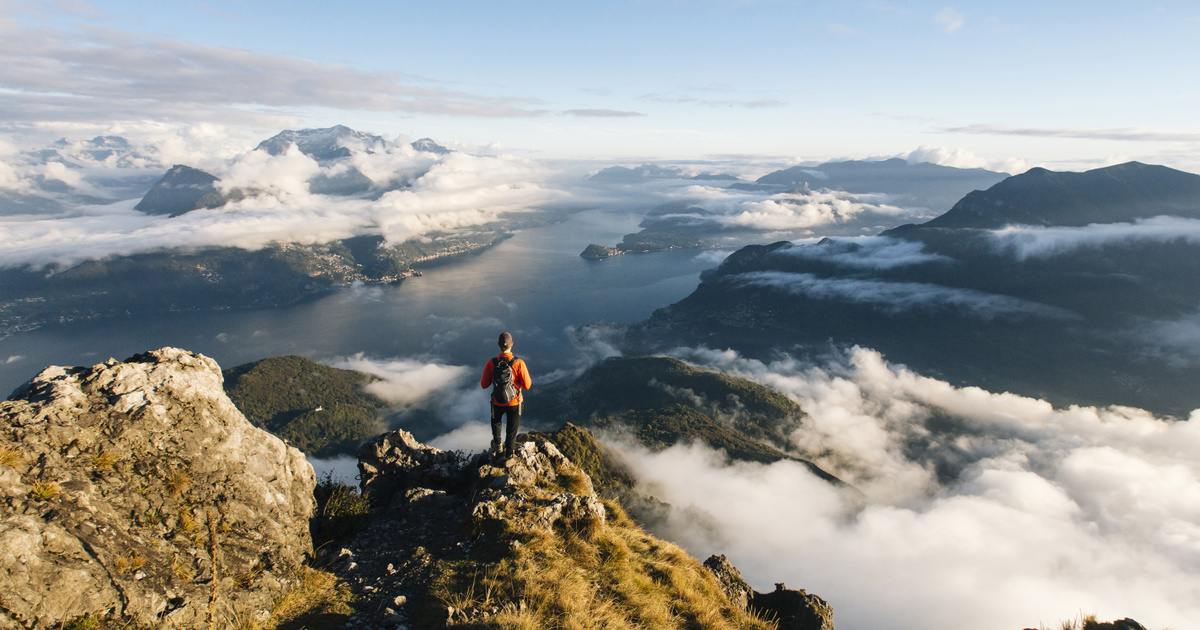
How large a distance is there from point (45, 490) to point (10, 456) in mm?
631

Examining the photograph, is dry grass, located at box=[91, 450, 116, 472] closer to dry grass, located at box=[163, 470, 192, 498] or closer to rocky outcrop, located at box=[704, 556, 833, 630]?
dry grass, located at box=[163, 470, 192, 498]

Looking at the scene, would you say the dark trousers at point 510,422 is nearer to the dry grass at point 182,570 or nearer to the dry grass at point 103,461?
the dry grass at point 182,570

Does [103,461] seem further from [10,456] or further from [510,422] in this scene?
[510,422]

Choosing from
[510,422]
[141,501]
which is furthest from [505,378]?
[141,501]

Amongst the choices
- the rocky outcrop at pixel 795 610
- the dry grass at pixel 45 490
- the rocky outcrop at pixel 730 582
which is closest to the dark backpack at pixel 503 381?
the rocky outcrop at pixel 730 582

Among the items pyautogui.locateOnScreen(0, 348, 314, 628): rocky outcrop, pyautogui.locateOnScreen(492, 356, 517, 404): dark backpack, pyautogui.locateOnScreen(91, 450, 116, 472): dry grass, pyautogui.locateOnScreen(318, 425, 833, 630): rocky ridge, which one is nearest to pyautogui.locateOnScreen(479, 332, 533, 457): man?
pyautogui.locateOnScreen(492, 356, 517, 404): dark backpack

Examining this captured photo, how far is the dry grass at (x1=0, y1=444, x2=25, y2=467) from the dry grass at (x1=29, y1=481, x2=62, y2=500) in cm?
39

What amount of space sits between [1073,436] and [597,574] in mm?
199434

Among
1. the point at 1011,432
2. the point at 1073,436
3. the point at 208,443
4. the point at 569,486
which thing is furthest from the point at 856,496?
the point at 208,443

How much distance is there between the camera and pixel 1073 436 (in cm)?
14150

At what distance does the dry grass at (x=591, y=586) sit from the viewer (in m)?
7.96

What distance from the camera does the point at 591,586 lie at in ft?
29.7

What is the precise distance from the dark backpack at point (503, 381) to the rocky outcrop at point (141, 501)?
5014 mm

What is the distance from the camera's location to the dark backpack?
12.5 metres
